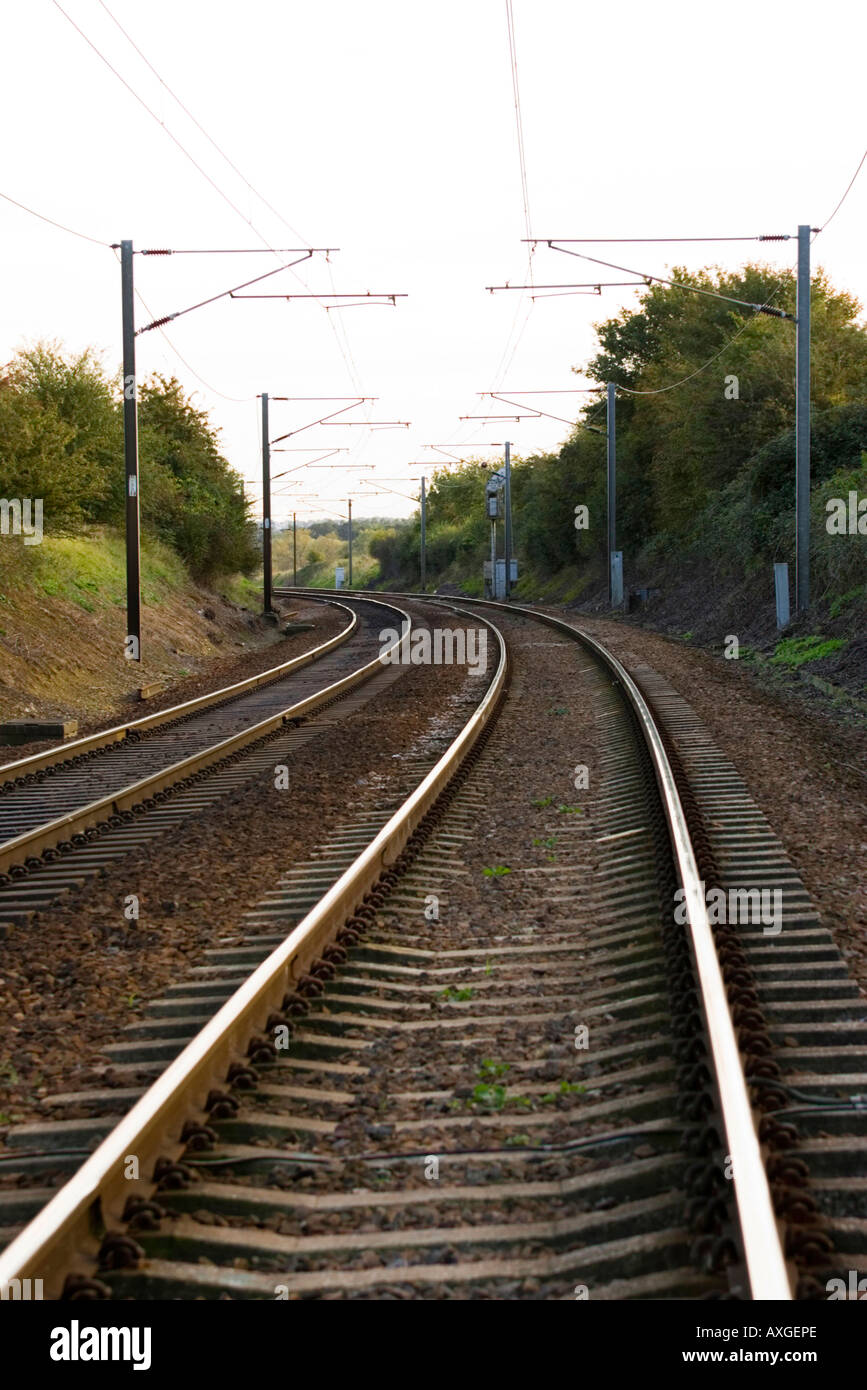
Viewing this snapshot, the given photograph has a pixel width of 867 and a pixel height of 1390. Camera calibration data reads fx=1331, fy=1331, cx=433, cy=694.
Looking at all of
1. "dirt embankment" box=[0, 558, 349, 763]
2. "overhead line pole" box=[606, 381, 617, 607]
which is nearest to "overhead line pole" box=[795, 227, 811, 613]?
"dirt embankment" box=[0, 558, 349, 763]

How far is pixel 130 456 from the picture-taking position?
70.9 ft

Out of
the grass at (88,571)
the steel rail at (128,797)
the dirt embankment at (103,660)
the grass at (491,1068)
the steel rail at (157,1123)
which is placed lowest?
the grass at (491,1068)

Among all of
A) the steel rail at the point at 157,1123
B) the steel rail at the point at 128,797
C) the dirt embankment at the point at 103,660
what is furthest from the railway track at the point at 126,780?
the steel rail at the point at 157,1123

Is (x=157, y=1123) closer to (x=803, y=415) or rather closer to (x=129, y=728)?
(x=129, y=728)

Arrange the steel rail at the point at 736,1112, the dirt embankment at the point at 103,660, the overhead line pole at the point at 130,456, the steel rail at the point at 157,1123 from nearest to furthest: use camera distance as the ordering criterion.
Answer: the steel rail at the point at 736,1112 < the steel rail at the point at 157,1123 < the dirt embankment at the point at 103,660 < the overhead line pole at the point at 130,456

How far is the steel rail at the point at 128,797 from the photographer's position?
8.70 meters

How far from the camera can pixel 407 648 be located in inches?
1092

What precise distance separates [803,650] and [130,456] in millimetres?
11291

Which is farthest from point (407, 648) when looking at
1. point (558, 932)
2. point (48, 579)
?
point (558, 932)

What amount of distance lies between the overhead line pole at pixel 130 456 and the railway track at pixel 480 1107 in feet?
47.9

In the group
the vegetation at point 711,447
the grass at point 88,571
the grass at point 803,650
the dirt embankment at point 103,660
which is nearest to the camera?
the dirt embankment at point 103,660

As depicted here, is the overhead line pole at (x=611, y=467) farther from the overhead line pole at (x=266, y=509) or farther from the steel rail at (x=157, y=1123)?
the steel rail at (x=157, y=1123)

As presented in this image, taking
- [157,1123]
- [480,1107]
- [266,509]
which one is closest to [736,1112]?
[480,1107]
